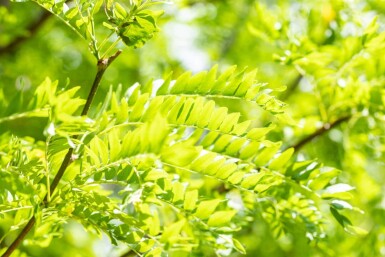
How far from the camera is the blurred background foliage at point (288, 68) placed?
153cm

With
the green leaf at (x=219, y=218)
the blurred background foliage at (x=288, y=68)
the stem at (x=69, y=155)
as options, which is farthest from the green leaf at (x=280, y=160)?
the stem at (x=69, y=155)

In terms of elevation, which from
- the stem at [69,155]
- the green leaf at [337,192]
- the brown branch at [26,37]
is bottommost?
the green leaf at [337,192]

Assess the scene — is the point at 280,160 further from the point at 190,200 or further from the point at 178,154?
the point at 178,154

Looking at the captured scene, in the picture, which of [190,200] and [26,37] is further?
[26,37]

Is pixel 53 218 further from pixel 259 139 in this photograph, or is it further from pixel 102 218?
pixel 259 139

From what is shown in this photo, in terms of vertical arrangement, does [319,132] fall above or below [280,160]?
below

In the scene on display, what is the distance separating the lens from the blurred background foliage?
1.53 meters

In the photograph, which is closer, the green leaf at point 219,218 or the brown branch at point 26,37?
the green leaf at point 219,218

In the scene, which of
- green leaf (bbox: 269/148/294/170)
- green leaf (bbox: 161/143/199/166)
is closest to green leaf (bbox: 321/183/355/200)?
green leaf (bbox: 269/148/294/170)

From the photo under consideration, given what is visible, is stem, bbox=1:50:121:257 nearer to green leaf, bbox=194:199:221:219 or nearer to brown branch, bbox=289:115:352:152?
green leaf, bbox=194:199:221:219

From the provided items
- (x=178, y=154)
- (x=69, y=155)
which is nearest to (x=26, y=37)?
(x=69, y=155)

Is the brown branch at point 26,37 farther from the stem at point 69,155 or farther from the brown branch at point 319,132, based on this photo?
the stem at point 69,155

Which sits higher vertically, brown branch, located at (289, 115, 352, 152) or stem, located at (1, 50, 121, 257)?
stem, located at (1, 50, 121, 257)

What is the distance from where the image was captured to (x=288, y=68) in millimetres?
1969
